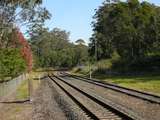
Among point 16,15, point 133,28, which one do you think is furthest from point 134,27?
point 16,15

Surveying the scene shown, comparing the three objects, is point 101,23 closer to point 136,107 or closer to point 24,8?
point 24,8

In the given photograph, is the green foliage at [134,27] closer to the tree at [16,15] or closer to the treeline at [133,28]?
the treeline at [133,28]

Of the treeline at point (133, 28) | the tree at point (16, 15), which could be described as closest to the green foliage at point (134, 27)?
the treeline at point (133, 28)

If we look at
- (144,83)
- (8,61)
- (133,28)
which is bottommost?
(144,83)

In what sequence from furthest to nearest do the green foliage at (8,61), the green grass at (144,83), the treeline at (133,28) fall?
the treeline at (133,28) < the green foliage at (8,61) < the green grass at (144,83)

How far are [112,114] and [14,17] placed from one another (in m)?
38.9

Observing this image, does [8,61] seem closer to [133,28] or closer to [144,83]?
[144,83]

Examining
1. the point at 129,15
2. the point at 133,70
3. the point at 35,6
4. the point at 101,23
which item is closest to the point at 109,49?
the point at 101,23

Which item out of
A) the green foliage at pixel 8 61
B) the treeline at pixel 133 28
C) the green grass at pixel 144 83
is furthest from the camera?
the treeline at pixel 133 28

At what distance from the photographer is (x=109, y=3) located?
132 m

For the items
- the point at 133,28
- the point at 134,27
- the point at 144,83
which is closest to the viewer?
the point at 144,83

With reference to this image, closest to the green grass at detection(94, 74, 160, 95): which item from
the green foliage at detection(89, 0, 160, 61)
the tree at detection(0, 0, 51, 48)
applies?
the tree at detection(0, 0, 51, 48)

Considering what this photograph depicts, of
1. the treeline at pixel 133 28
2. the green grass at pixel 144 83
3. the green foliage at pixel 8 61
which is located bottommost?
the green grass at pixel 144 83

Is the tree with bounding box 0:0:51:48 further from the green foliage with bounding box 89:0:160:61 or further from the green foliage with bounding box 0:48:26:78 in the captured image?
the green foliage with bounding box 89:0:160:61
